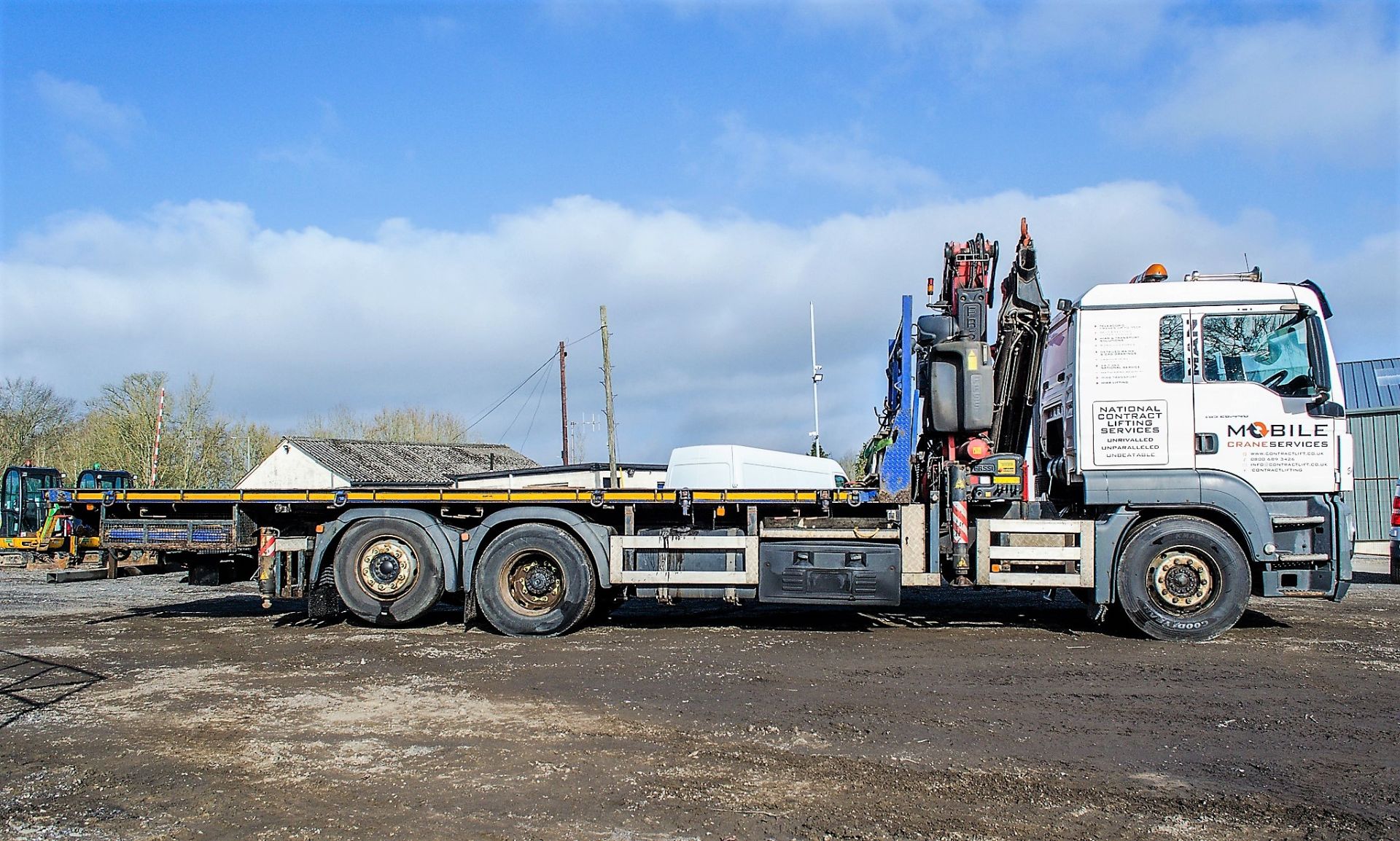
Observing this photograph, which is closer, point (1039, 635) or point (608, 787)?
point (608, 787)

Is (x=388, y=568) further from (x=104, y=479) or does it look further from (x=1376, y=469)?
(x=1376, y=469)

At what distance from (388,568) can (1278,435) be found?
9.06 meters

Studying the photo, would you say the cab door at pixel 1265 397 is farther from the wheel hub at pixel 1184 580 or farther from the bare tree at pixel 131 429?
the bare tree at pixel 131 429

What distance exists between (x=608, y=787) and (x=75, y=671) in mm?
5949

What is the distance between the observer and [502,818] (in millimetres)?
4590

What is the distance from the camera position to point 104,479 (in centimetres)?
1514

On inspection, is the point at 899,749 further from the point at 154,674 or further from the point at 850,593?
the point at 154,674

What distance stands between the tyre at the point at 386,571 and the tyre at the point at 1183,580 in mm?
7075

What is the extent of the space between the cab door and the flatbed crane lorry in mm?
17

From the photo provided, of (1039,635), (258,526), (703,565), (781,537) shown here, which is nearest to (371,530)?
(258,526)

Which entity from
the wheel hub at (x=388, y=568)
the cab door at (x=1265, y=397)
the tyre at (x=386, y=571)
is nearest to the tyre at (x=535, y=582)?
the tyre at (x=386, y=571)

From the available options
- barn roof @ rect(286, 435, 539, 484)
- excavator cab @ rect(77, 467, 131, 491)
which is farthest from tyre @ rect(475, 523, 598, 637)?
barn roof @ rect(286, 435, 539, 484)

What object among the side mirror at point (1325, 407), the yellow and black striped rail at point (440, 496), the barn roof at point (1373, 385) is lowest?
the yellow and black striped rail at point (440, 496)

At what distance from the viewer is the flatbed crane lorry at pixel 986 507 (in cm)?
898
